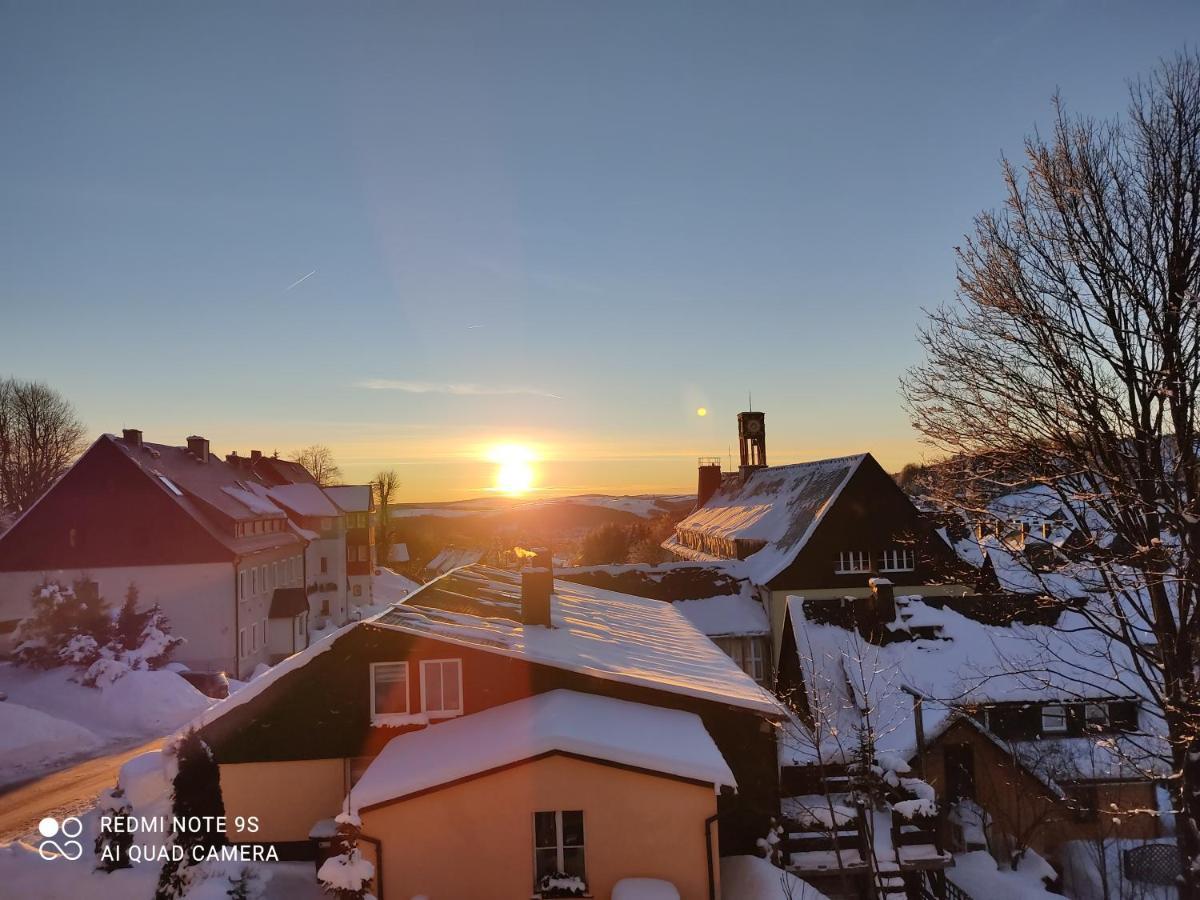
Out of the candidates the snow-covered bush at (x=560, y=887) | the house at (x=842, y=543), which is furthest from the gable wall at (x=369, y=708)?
the house at (x=842, y=543)

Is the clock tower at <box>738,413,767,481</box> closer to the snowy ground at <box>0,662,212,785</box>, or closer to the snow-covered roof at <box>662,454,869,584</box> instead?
the snow-covered roof at <box>662,454,869,584</box>

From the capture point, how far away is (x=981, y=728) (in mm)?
19453

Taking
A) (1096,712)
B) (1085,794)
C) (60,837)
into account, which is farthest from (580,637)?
(1096,712)

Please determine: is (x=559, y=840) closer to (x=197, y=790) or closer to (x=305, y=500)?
(x=197, y=790)

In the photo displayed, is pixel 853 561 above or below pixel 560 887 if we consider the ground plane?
above

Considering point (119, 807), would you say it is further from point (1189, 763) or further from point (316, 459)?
point (316, 459)

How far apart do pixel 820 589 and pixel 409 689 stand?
24.3 m

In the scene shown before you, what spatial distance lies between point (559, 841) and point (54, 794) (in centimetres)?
1529

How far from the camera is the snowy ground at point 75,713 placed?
73.9ft

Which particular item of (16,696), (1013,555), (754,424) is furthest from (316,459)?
(1013,555)

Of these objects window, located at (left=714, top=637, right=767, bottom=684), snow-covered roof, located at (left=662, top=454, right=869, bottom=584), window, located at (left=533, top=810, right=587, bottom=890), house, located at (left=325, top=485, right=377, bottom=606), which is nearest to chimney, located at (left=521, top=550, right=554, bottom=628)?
window, located at (left=533, top=810, right=587, bottom=890)

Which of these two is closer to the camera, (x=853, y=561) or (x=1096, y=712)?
(x=1096, y=712)

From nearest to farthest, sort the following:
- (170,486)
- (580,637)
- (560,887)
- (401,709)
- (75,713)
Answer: (560,887), (401,709), (580,637), (75,713), (170,486)

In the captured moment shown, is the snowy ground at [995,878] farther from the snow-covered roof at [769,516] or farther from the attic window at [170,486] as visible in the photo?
the attic window at [170,486]
